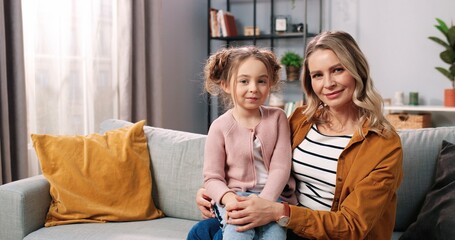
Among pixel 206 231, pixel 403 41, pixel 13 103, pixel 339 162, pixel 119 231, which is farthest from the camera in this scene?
pixel 403 41

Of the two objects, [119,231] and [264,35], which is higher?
[264,35]

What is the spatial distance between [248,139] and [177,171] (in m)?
0.74

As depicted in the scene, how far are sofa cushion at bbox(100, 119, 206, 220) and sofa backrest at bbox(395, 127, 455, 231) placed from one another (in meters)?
0.82

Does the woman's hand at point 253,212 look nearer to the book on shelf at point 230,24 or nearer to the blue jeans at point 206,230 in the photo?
the blue jeans at point 206,230

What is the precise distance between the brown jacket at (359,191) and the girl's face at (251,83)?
1.04 ft

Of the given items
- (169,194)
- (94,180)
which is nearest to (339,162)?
(169,194)

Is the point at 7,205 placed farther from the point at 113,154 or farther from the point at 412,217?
the point at 412,217

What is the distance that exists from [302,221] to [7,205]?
1.24 metres

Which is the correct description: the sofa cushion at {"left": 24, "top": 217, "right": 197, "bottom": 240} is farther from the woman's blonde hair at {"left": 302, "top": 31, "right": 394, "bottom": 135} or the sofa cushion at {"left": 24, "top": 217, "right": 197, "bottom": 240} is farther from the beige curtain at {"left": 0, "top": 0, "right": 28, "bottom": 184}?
the woman's blonde hair at {"left": 302, "top": 31, "right": 394, "bottom": 135}

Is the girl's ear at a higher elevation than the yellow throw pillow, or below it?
higher

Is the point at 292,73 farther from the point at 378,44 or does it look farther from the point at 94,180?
the point at 94,180

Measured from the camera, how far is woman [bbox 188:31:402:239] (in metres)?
1.60

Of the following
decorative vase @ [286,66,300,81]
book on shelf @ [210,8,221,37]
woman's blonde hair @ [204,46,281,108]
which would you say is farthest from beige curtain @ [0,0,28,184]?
decorative vase @ [286,66,300,81]

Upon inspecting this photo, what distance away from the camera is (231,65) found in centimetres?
183
